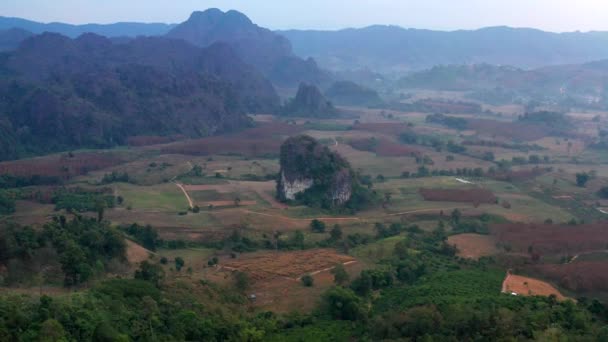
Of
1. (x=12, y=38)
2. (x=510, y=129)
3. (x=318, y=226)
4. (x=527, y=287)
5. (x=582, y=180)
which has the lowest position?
(x=527, y=287)

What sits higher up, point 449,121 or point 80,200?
point 449,121

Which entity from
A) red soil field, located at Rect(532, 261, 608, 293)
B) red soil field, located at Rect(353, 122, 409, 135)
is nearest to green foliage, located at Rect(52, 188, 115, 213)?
red soil field, located at Rect(532, 261, 608, 293)

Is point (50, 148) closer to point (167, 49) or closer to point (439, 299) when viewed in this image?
point (439, 299)

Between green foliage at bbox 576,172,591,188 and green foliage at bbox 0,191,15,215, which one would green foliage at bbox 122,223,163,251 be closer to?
green foliage at bbox 0,191,15,215

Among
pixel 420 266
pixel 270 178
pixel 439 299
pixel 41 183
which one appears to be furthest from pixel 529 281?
pixel 41 183

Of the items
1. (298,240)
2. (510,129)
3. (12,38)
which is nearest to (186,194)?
(298,240)

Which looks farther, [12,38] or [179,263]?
[12,38]

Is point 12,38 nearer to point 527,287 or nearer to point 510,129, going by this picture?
point 510,129
